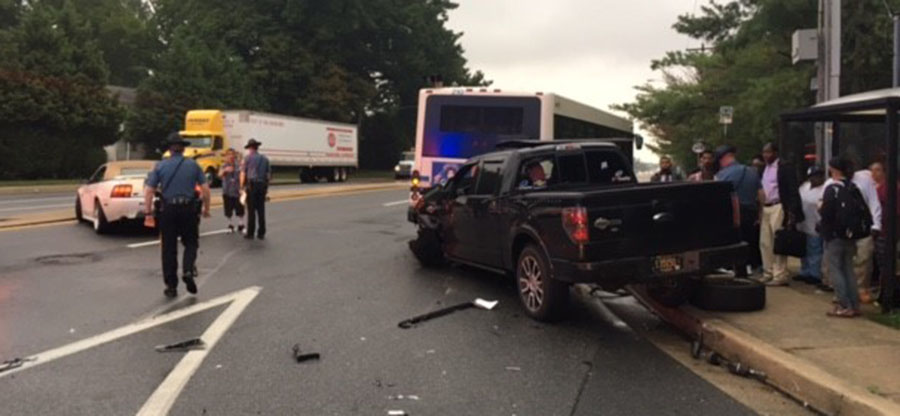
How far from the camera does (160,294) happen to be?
9156mm

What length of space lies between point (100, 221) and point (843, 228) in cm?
1282

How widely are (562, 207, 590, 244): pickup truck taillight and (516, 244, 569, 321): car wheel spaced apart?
1.72ft

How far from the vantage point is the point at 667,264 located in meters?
7.38

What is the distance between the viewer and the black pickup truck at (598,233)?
283 inches

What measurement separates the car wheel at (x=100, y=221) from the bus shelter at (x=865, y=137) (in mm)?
11839

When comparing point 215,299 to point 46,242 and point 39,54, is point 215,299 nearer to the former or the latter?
point 46,242

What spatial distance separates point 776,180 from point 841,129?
249 centimetres

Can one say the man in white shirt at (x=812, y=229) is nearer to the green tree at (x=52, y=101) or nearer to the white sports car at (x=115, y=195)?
the white sports car at (x=115, y=195)

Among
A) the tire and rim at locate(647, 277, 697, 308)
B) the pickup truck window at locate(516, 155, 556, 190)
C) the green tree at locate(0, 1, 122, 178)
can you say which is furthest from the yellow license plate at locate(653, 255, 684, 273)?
the green tree at locate(0, 1, 122, 178)

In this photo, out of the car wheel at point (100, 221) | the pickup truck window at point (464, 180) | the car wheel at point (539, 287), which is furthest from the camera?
the car wheel at point (100, 221)

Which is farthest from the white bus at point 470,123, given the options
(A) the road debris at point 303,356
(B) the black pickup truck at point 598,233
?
(A) the road debris at point 303,356

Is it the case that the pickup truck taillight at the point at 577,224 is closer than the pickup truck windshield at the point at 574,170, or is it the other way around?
the pickup truck taillight at the point at 577,224

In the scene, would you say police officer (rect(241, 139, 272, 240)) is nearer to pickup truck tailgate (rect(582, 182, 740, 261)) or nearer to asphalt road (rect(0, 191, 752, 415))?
asphalt road (rect(0, 191, 752, 415))

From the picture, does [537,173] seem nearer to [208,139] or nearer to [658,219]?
[658,219]
